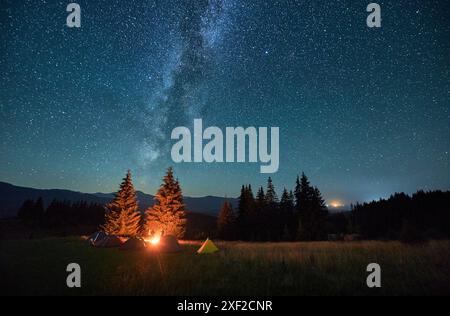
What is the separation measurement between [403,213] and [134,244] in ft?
196

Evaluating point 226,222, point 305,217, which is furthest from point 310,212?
point 226,222

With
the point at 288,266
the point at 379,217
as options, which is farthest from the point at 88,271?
the point at 379,217

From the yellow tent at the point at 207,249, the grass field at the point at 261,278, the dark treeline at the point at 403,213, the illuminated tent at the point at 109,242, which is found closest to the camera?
the grass field at the point at 261,278

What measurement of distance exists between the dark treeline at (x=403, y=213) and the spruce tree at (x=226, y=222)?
25.0 m

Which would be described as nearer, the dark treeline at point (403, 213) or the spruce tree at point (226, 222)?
the spruce tree at point (226, 222)

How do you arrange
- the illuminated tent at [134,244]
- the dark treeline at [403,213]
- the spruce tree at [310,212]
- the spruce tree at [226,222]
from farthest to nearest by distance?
the dark treeline at [403,213] → the spruce tree at [226,222] → the spruce tree at [310,212] → the illuminated tent at [134,244]

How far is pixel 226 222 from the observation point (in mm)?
45281

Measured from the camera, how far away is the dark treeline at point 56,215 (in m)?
78.3

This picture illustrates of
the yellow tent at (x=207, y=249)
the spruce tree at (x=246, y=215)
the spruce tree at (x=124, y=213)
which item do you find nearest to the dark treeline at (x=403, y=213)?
the spruce tree at (x=246, y=215)

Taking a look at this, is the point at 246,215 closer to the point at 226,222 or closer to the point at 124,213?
the point at 226,222

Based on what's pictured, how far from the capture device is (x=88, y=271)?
961cm

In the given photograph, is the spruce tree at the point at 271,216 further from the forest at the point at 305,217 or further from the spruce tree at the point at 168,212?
the spruce tree at the point at 168,212

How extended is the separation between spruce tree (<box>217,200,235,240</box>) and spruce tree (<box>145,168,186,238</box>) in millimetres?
15000

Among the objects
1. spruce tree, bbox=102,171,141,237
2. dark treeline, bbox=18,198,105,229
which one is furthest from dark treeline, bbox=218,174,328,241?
dark treeline, bbox=18,198,105,229
